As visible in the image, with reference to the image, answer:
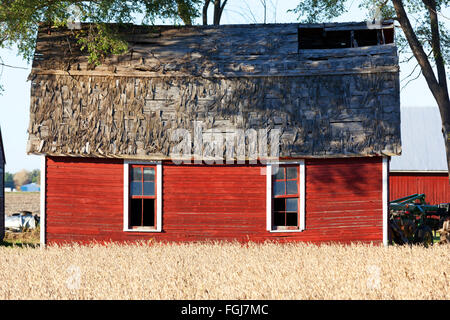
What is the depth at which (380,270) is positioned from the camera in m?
11.1

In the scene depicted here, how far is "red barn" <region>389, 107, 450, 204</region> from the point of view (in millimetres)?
32250

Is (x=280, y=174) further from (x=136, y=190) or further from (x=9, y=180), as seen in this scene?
(x=9, y=180)

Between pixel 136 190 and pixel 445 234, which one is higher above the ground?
pixel 136 190

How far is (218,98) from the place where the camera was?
1762cm

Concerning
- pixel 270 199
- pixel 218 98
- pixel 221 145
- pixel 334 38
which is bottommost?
pixel 270 199

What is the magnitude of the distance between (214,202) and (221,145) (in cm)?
158

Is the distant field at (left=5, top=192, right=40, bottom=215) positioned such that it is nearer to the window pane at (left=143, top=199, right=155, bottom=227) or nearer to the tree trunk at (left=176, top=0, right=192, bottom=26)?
the tree trunk at (left=176, top=0, right=192, bottom=26)

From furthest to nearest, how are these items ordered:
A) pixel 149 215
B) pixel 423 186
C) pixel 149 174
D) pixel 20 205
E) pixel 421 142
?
pixel 20 205 → pixel 421 142 → pixel 423 186 → pixel 149 215 → pixel 149 174

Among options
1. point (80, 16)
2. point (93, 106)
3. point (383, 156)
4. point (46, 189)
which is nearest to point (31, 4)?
point (80, 16)

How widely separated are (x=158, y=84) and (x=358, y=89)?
226 inches

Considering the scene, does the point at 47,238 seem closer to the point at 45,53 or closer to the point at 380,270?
the point at 45,53

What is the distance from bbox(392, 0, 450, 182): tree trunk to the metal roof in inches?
502

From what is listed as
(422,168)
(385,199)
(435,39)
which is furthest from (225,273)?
(422,168)

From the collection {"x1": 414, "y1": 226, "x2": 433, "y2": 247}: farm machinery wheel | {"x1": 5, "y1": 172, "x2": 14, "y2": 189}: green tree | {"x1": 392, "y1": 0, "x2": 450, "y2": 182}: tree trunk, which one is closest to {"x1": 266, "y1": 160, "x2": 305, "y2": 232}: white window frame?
{"x1": 414, "y1": 226, "x2": 433, "y2": 247}: farm machinery wheel
